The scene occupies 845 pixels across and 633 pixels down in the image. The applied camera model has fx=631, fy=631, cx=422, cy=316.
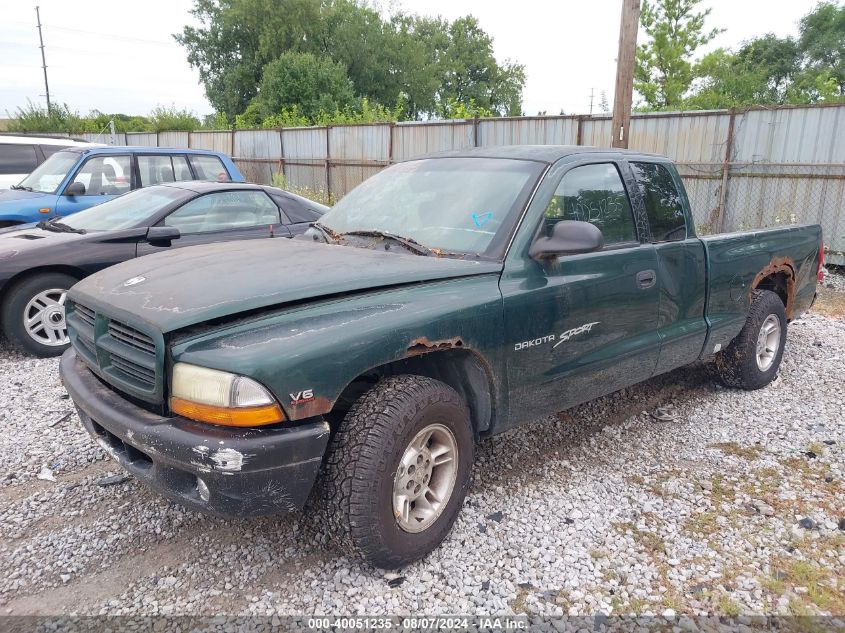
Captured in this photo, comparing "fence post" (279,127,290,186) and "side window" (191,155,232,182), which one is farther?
"fence post" (279,127,290,186)

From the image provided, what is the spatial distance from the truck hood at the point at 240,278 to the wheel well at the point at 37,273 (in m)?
2.68

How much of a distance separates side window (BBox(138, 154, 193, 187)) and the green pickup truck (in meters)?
5.20

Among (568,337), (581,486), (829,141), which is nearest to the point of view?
(568,337)

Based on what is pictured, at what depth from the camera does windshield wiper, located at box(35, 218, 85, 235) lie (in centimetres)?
585

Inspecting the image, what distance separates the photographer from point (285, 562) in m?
2.84

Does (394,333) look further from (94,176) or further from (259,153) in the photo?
(259,153)

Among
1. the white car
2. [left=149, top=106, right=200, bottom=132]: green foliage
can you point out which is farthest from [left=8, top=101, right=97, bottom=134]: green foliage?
the white car

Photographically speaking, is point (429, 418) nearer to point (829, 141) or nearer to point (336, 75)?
point (829, 141)

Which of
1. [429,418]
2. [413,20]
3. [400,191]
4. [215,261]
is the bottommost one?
[429,418]

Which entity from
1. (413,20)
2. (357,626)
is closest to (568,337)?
(357,626)

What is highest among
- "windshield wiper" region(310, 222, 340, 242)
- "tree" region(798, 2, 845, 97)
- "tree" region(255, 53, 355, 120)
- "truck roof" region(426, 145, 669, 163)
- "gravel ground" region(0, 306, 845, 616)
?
"tree" region(798, 2, 845, 97)

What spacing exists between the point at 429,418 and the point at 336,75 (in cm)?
3722

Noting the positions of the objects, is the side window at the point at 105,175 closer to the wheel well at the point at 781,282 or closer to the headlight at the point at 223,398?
the headlight at the point at 223,398

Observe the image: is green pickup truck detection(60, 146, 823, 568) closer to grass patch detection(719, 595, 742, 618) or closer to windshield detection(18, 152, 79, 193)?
grass patch detection(719, 595, 742, 618)
